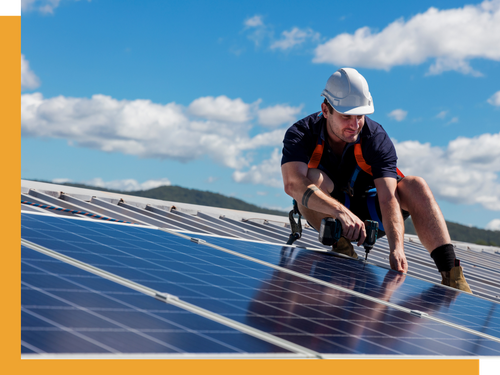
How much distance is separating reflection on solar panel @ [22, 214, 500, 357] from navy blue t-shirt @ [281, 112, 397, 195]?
161 centimetres

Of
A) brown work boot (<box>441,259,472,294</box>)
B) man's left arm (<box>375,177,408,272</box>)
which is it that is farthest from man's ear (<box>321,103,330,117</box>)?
brown work boot (<box>441,259,472,294</box>)

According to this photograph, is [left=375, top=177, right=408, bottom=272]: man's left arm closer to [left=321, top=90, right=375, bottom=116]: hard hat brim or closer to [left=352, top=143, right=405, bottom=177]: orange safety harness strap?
[left=352, top=143, right=405, bottom=177]: orange safety harness strap

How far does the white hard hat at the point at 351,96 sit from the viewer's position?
22.2 ft

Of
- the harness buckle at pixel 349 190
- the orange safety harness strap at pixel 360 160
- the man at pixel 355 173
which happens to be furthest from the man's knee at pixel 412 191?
the harness buckle at pixel 349 190

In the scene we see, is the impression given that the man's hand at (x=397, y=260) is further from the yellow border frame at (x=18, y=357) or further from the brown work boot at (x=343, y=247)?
the yellow border frame at (x=18, y=357)

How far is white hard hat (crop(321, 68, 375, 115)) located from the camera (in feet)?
22.2

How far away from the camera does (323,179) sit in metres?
7.25

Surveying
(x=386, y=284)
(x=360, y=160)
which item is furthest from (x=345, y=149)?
(x=386, y=284)

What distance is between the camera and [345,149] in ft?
24.1

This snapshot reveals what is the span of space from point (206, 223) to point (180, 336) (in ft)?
27.7

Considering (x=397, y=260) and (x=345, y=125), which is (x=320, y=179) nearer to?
(x=345, y=125)

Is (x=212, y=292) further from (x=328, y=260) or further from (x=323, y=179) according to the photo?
(x=323, y=179)

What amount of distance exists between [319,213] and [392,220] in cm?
102

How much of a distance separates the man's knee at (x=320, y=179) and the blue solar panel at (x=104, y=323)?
14.6ft
